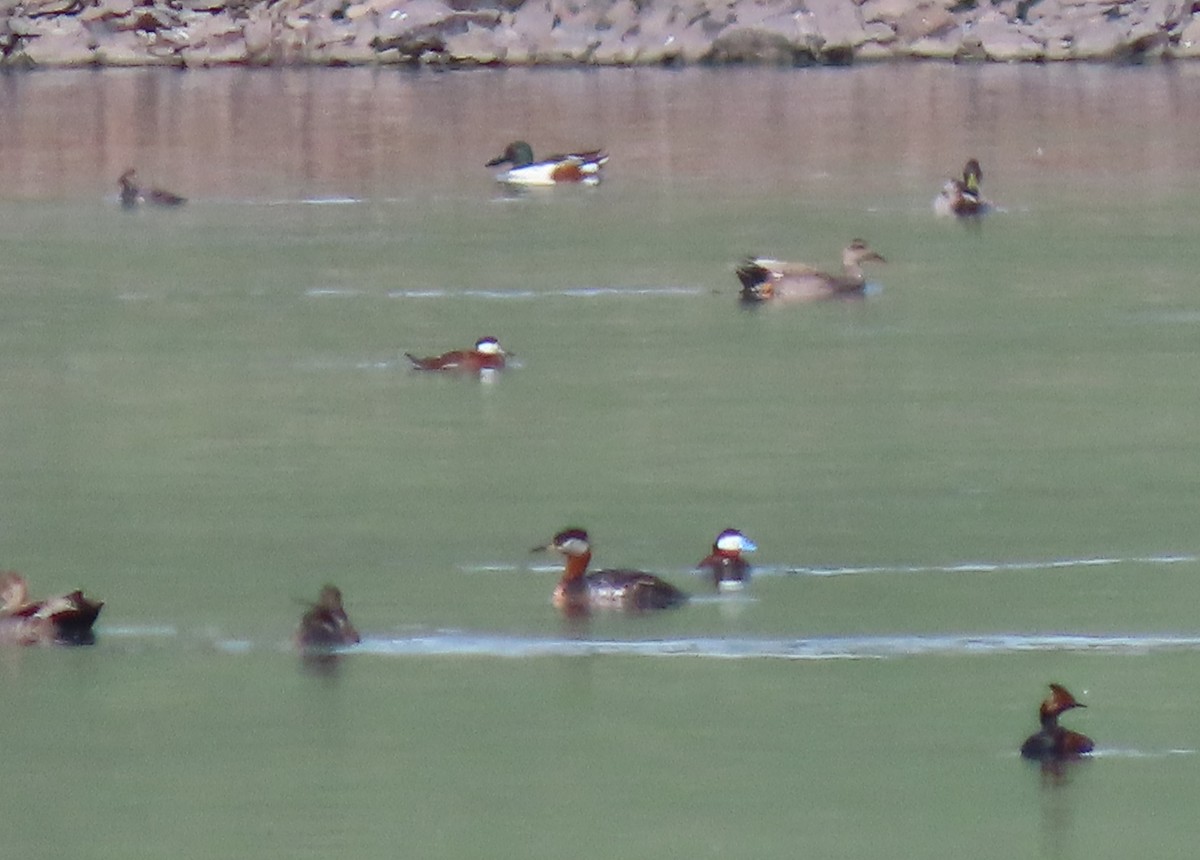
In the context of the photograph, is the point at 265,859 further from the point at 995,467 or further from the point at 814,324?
the point at 814,324

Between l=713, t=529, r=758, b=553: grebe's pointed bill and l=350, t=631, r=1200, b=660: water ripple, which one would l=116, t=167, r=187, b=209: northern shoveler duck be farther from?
l=350, t=631, r=1200, b=660: water ripple

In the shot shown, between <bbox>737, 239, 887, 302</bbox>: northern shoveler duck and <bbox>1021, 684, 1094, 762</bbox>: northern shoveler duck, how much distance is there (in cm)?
815

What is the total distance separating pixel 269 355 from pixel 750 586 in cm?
515

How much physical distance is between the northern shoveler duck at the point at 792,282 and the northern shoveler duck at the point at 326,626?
723 centimetres

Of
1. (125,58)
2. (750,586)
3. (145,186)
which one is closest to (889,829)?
(750,586)

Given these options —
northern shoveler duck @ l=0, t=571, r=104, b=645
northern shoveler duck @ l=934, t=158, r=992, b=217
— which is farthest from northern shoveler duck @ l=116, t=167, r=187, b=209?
northern shoveler duck @ l=0, t=571, r=104, b=645

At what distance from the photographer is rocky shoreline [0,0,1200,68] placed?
36.8 metres

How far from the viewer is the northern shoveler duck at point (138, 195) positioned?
66.3ft

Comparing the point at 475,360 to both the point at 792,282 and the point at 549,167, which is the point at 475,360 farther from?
the point at 549,167

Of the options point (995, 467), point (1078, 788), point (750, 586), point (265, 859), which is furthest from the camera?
point (995, 467)

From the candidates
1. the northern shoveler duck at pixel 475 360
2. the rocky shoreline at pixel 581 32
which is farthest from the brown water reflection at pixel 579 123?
the northern shoveler duck at pixel 475 360

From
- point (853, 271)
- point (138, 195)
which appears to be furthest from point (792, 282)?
→ point (138, 195)

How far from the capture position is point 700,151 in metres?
24.4

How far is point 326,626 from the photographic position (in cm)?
802
